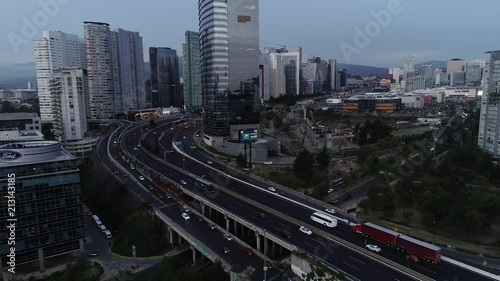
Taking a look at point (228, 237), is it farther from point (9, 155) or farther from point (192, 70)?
point (192, 70)

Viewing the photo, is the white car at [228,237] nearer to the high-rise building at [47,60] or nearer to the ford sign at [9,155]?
the ford sign at [9,155]

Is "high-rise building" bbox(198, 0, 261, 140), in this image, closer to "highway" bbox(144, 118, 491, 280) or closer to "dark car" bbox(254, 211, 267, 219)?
"highway" bbox(144, 118, 491, 280)

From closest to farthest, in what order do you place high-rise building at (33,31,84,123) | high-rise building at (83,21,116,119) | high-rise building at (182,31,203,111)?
high-rise building at (33,31,84,123), high-rise building at (83,21,116,119), high-rise building at (182,31,203,111)

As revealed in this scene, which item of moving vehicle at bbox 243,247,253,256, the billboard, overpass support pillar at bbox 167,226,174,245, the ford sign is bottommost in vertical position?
overpass support pillar at bbox 167,226,174,245

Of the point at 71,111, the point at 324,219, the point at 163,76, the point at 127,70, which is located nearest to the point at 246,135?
the point at 324,219

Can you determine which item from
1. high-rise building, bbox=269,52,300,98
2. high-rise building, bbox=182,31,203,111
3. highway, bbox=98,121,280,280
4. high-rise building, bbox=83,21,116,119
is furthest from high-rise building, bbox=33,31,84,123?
high-rise building, bbox=269,52,300,98

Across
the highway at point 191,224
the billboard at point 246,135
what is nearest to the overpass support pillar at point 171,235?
the highway at point 191,224

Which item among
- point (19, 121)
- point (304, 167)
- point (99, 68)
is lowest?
point (304, 167)
